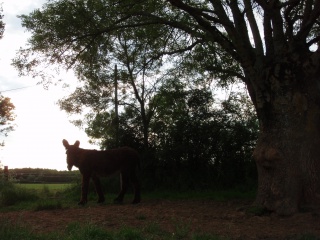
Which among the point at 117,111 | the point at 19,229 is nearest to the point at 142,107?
the point at 117,111

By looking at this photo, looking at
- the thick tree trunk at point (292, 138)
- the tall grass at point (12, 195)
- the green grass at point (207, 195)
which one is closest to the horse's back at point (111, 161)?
the green grass at point (207, 195)

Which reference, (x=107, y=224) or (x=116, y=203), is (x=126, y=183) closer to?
(x=116, y=203)

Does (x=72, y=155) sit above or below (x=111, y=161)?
above

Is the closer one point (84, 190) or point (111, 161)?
point (84, 190)

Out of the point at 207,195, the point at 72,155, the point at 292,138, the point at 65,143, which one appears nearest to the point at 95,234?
the point at 292,138

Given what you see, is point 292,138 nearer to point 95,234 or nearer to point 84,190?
point 95,234

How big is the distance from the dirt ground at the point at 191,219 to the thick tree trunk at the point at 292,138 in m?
0.71

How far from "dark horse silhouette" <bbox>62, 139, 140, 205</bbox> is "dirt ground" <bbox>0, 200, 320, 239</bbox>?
148 cm

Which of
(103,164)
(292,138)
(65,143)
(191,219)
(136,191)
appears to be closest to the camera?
(191,219)

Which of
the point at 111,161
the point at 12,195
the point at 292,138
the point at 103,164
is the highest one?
the point at 292,138

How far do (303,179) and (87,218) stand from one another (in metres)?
5.46

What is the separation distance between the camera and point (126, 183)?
1459 cm

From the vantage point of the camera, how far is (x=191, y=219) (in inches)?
398

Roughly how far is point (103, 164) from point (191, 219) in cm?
499
